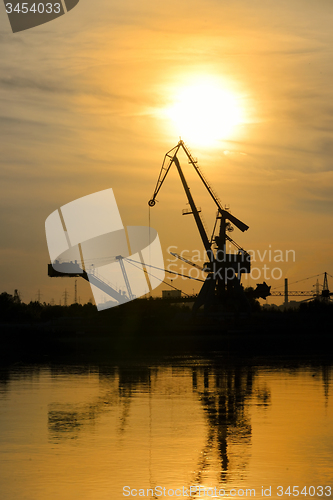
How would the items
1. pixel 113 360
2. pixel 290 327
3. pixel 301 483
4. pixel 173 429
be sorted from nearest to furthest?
pixel 301 483, pixel 173 429, pixel 113 360, pixel 290 327

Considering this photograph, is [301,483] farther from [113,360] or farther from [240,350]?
[240,350]

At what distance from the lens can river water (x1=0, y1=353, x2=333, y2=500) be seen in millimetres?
14391

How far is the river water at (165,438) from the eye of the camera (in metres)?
14.4

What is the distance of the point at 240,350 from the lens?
65125 millimetres

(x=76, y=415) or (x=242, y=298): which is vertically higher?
(x=242, y=298)

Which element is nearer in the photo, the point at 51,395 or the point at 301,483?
the point at 301,483

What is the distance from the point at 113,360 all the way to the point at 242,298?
1925 inches

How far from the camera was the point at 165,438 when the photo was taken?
19500 mm

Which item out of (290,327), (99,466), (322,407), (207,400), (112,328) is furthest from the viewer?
(290,327)

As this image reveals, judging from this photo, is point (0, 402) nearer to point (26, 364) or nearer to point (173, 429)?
point (173, 429)

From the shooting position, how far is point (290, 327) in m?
89.4

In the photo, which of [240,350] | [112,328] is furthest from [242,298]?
[240,350]

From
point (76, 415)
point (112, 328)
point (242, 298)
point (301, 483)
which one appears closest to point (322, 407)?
point (76, 415)

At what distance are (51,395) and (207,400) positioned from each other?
741 centimetres
